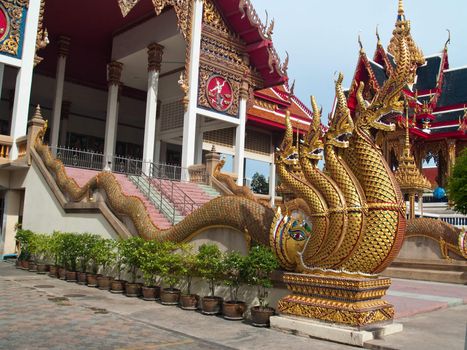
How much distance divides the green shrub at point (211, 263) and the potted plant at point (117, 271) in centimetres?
223

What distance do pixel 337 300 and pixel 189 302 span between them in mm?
2602

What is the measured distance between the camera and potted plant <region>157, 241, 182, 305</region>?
7738 mm

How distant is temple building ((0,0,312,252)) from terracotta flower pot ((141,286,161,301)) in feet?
15.3

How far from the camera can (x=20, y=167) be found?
13.5 metres

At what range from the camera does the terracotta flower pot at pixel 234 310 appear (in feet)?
21.9

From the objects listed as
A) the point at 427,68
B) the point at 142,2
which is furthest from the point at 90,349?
the point at 427,68

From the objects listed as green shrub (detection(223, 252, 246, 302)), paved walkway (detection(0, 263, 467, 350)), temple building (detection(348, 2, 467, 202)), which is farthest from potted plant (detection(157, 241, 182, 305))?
temple building (detection(348, 2, 467, 202))

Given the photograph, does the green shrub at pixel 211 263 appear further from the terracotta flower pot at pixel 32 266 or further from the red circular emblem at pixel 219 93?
the red circular emblem at pixel 219 93

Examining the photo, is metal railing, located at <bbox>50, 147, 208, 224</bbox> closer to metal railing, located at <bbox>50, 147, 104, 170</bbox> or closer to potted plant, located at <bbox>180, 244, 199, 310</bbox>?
metal railing, located at <bbox>50, 147, 104, 170</bbox>

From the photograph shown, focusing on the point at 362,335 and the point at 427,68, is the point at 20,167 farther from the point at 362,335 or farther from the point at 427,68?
the point at 427,68

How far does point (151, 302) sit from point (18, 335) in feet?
9.40

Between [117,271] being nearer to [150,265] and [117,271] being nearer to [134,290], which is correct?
[134,290]

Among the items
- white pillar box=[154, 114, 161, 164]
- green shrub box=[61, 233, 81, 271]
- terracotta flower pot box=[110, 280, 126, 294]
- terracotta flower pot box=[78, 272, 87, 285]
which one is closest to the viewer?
terracotta flower pot box=[110, 280, 126, 294]

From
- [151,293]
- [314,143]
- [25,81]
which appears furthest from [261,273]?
[25,81]
